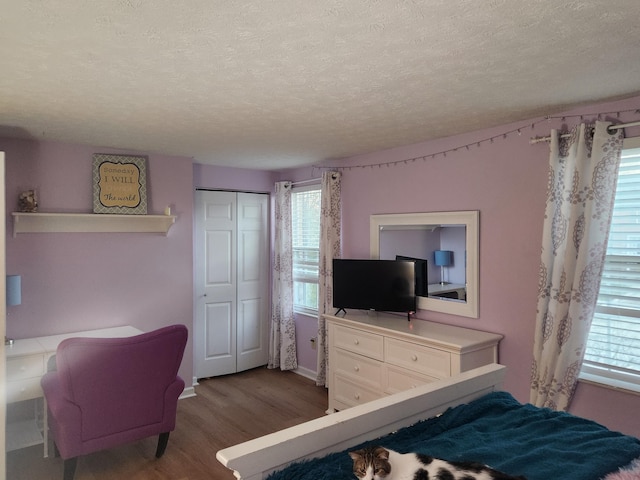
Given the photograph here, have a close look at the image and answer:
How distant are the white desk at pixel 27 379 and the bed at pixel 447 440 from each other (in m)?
2.51

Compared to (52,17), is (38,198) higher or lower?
lower

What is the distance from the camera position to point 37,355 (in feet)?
10.6

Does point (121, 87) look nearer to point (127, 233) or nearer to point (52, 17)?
point (52, 17)

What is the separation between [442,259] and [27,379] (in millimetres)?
3232

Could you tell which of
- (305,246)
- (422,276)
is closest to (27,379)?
(305,246)

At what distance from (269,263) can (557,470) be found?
4279mm

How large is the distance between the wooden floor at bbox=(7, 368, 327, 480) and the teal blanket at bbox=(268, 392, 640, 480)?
1.80m

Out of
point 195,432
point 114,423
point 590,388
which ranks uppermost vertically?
point 590,388

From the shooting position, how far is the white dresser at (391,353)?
306 centimetres

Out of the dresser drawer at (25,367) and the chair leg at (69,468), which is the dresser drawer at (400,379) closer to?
the chair leg at (69,468)

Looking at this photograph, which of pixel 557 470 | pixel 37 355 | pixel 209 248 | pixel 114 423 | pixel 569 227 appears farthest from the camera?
pixel 209 248

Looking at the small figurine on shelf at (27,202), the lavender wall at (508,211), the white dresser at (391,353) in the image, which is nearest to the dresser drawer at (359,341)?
the white dresser at (391,353)

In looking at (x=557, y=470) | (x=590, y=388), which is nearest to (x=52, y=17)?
(x=557, y=470)

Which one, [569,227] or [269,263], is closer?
[569,227]
